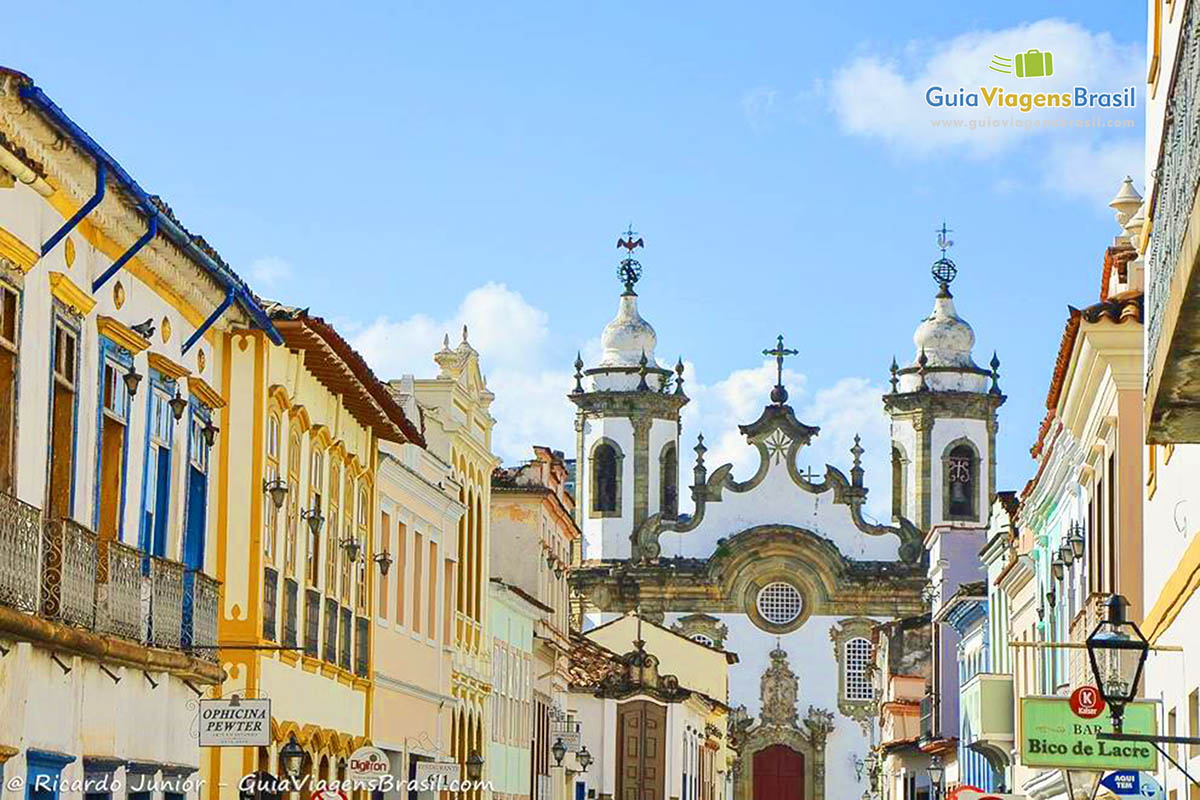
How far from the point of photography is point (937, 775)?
50312mm

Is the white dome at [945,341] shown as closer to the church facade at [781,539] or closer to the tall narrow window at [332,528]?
the church facade at [781,539]

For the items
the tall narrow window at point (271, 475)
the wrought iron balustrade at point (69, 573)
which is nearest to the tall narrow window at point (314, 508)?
the tall narrow window at point (271, 475)

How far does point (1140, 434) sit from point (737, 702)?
6868 centimetres

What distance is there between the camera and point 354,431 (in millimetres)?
27547

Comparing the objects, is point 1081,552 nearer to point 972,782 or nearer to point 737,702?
point 972,782

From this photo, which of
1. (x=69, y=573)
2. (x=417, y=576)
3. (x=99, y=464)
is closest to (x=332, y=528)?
(x=417, y=576)

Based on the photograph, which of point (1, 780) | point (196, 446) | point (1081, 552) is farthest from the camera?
point (1081, 552)

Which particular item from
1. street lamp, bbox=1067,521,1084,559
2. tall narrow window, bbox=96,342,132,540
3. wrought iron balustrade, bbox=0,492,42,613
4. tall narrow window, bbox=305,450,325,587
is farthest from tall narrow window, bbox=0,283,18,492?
street lamp, bbox=1067,521,1084,559

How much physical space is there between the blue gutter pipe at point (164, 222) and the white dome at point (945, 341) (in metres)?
70.9

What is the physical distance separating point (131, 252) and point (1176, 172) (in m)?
8.10

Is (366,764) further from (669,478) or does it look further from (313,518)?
(669,478)

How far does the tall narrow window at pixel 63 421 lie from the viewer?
16.1 metres

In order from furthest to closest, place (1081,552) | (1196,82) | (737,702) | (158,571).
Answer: (737,702)
(1081,552)
(158,571)
(1196,82)

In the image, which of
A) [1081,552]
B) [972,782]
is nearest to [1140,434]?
[1081,552]
